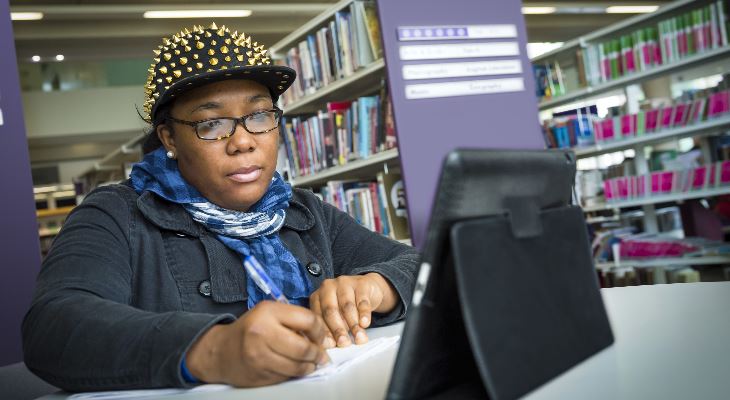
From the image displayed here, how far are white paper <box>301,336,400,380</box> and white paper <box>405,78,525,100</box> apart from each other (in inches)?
108

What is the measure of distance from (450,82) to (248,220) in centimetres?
263


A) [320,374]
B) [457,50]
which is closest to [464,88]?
[457,50]

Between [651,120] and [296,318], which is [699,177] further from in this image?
[296,318]

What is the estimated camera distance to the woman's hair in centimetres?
137

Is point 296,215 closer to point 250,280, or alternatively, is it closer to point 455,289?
point 250,280

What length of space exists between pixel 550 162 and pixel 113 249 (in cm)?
77

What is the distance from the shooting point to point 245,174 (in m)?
1.33

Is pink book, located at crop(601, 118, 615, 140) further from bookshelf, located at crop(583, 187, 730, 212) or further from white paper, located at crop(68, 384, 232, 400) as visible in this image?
white paper, located at crop(68, 384, 232, 400)

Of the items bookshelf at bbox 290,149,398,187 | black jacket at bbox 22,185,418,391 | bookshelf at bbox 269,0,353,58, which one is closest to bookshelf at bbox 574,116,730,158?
bookshelf at bbox 290,149,398,187

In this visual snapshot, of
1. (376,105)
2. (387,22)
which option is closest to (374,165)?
(376,105)

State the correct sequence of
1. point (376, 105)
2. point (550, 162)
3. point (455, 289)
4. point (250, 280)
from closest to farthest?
point (455, 289)
point (550, 162)
point (250, 280)
point (376, 105)

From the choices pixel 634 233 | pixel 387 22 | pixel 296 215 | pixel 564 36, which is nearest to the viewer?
pixel 296 215

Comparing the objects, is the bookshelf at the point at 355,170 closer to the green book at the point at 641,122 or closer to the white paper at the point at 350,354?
the green book at the point at 641,122

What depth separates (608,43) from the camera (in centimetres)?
534
